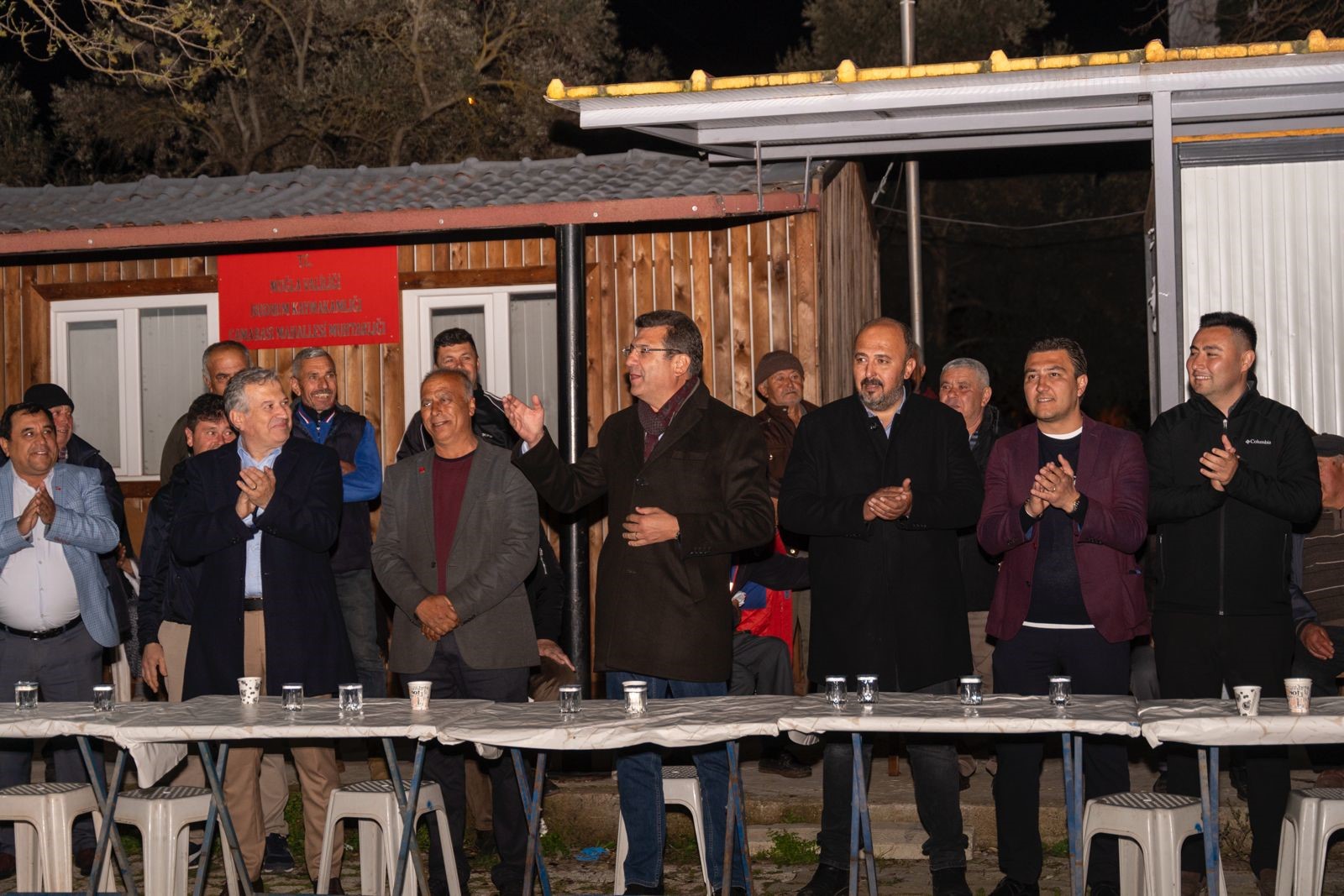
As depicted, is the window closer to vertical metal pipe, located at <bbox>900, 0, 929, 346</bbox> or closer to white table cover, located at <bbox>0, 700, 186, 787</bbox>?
white table cover, located at <bbox>0, 700, 186, 787</bbox>

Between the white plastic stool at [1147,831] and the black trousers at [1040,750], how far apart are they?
0.36 meters

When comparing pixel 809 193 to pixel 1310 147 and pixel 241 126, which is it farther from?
pixel 241 126

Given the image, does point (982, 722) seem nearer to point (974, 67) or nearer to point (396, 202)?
point (974, 67)

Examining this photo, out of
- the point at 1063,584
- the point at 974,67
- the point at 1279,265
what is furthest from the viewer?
the point at 1279,265

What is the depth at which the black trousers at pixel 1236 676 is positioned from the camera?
6016 millimetres

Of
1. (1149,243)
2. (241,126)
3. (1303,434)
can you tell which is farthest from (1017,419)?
(1303,434)

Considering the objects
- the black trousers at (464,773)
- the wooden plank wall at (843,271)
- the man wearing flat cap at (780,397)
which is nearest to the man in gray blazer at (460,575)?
the black trousers at (464,773)

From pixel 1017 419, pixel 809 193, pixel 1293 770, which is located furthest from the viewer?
pixel 1017 419

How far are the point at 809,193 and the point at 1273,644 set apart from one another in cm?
408

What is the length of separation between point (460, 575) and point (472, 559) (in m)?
0.08

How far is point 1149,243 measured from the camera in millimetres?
9227

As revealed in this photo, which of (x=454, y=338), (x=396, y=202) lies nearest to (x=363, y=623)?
(x=454, y=338)

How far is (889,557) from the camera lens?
615 centimetres

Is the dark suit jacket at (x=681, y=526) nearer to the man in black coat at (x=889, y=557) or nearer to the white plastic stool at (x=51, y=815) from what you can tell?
the man in black coat at (x=889, y=557)
